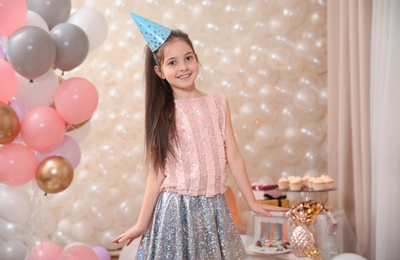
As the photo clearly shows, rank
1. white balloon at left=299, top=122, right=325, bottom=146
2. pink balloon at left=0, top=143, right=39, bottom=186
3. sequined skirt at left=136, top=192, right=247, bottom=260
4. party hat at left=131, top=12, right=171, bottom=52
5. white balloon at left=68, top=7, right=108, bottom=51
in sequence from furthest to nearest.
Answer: white balloon at left=299, top=122, right=325, bottom=146 → white balloon at left=68, top=7, right=108, bottom=51 → pink balloon at left=0, top=143, right=39, bottom=186 → party hat at left=131, top=12, right=171, bottom=52 → sequined skirt at left=136, top=192, right=247, bottom=260

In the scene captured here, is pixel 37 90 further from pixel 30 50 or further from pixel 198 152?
pixel 198 152

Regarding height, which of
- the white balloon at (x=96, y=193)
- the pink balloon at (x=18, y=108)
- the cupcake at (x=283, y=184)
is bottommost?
the white balloon at (x=96, y=193)

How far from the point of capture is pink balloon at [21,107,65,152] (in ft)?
9.80

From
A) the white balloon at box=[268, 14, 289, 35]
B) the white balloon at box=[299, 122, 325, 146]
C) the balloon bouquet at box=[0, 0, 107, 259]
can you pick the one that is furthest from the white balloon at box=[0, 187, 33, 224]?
the white balloon at box=[268, 14, 289, 35]

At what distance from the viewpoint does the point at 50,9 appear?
3.11 meters

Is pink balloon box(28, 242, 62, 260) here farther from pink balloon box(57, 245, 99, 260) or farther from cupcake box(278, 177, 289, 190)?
cupcake box(278, 177, 289, 190)

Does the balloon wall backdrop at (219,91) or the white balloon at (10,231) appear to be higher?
the balloon wall backdrop at (219,91)

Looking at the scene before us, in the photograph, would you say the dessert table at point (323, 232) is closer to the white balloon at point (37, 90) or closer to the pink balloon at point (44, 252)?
the pink balloon at point (44, 252)

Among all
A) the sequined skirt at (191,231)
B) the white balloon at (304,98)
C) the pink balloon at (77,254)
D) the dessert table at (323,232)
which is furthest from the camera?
the white balloon at (304,98)

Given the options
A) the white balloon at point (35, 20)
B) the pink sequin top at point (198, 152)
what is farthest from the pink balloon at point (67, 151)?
the pink sequin top at point (198, 152)

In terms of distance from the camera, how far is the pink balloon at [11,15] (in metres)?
2.87

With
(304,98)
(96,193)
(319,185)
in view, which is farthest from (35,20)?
(304,98)

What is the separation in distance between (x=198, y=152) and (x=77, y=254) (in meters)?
1.44

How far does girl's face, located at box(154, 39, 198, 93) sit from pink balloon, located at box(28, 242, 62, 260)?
5.08ft
